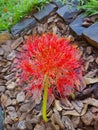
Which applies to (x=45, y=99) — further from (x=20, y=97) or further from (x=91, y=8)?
(x=91, y=8)

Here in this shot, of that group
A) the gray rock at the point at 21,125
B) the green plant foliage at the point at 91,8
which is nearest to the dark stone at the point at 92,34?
the green plant foliage at the point at 91,8

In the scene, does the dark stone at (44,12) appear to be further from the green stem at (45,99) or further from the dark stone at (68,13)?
the green stem at (45,99)

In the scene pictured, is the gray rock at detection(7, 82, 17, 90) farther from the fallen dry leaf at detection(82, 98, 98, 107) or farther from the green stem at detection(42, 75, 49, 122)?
the fallen dry leaf at detection(82, 98, 98, 107)

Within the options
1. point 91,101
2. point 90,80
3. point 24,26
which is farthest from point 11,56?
point 91,101

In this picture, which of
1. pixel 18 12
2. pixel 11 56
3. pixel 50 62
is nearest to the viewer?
pixel 50 62

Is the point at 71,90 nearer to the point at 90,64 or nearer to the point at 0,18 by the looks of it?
the point at 90,64

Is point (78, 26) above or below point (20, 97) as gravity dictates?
above
